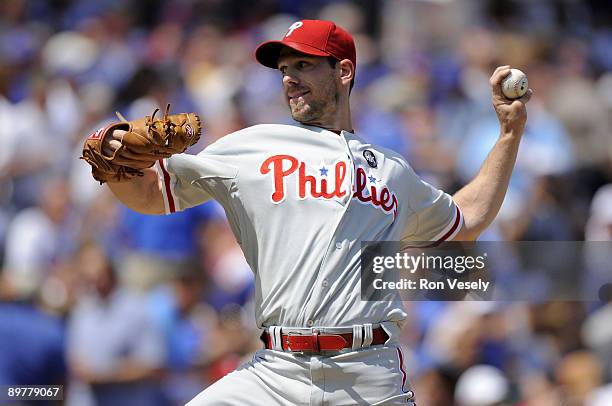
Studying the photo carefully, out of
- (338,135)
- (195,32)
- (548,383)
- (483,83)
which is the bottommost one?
(548,383)

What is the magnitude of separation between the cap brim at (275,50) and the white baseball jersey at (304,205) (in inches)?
11.3

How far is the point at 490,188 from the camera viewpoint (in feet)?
14.3

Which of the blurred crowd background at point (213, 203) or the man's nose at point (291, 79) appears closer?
the man's nose at point (291, 79)

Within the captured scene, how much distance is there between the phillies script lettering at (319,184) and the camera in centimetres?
395

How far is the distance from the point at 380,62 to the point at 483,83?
1190 millimetres

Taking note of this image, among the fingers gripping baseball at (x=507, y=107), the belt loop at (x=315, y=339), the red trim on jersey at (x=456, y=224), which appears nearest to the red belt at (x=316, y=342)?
the belt loop at (x=315, y=339)

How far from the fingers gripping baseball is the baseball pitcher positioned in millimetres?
416

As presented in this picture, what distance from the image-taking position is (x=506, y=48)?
10156 millimetres

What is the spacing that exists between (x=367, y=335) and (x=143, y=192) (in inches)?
38.7

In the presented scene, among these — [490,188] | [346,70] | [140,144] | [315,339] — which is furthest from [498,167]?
[140,144]

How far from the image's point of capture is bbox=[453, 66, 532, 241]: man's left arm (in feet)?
14.3

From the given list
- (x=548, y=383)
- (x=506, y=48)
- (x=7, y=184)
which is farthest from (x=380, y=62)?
(x=548, y=383)

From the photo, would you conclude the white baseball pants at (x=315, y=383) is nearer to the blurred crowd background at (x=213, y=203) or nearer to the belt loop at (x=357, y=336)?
the belt loop at (x=357, y=336)

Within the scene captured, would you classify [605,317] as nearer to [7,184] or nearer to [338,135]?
[338,135]
